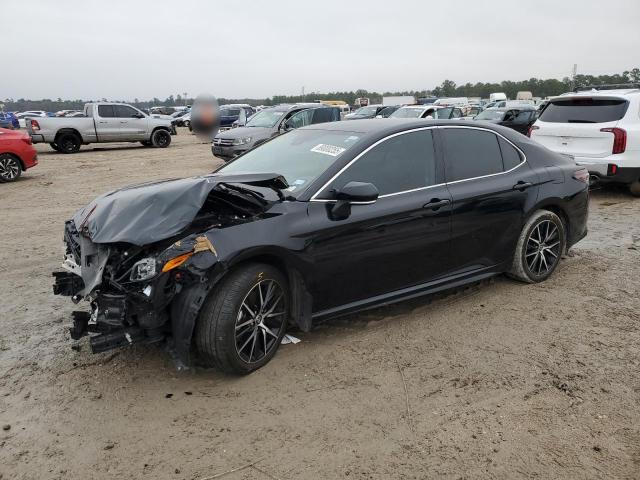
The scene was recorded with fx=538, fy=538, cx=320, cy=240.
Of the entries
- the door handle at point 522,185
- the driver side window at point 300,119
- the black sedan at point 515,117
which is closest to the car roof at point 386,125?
the door handle at point 522,185

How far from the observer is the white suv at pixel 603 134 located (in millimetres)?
8812

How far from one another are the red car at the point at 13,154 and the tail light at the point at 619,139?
12246mm

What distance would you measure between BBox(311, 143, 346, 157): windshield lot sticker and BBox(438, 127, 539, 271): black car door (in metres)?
0.99

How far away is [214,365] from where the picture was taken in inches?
137

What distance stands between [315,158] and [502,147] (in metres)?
1.90

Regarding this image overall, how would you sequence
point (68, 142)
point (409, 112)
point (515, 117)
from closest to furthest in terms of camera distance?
1. point (409, 112)
2. point (515, 117)
3. point (68, 142)

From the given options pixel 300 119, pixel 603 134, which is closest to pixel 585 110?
pixel 603 134

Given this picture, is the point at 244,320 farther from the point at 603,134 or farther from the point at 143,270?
the point at 603,134

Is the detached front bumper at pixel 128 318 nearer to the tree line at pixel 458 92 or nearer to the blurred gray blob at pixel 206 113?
the blurred gray blob at pixel 206 113

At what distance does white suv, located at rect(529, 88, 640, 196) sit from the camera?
8.81 m

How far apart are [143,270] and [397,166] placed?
213 cm

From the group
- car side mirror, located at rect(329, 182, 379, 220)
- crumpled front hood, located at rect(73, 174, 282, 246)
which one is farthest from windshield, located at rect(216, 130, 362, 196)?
crumpled front hood, located at rect(73, 174, 282, 246)

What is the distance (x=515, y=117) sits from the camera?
Answer: 19.7 metres

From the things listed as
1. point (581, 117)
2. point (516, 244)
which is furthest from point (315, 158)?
point (581, 117)
